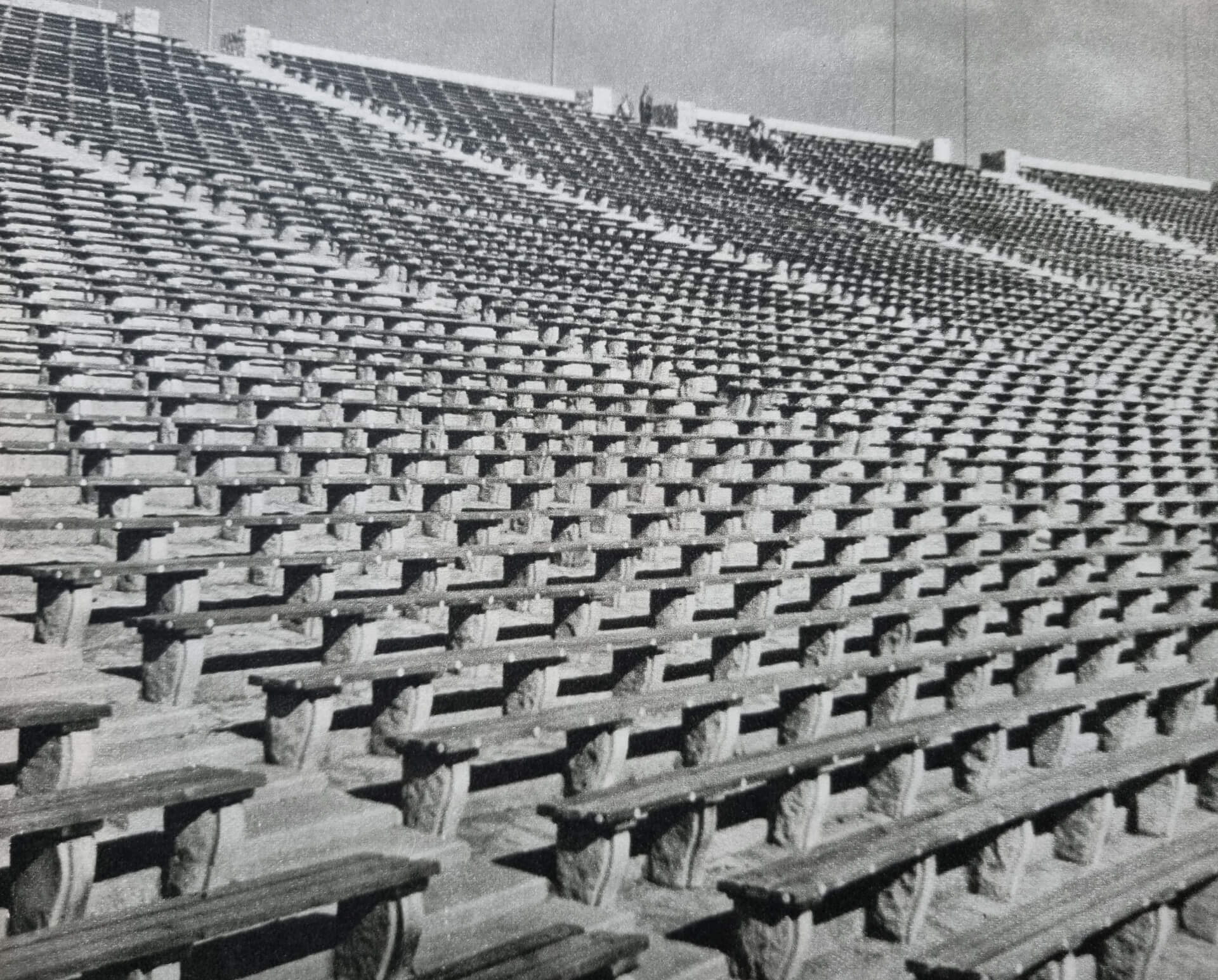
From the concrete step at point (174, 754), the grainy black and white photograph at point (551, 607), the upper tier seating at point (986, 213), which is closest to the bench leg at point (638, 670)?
the grainy black and white photograph at point (551, 607)

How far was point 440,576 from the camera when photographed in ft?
13.2

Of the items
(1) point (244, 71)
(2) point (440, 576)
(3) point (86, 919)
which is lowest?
(3) point (86, 919)

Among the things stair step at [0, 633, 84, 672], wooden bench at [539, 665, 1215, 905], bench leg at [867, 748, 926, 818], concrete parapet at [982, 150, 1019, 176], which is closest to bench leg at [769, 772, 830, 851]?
wooden bench at [539, 665, 1215, 905]

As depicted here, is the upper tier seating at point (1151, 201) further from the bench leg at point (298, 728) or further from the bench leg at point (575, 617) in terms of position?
the bench leg at point (298, 728)

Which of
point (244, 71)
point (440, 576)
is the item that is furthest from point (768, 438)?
point (244, 71)

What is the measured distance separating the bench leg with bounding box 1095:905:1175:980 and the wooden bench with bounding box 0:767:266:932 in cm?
216

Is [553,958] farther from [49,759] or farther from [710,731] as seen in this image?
[710,731]

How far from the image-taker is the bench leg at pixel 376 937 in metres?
2.15

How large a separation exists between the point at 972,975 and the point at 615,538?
3.34 m

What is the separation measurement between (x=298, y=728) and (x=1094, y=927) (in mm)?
2010

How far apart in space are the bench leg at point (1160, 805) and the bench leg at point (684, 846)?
181 cm

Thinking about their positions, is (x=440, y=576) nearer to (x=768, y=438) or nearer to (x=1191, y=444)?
(x=768, y=438)

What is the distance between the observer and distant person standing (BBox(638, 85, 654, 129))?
21.5 meters

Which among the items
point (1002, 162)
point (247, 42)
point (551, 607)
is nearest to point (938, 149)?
point (1002, 162)
